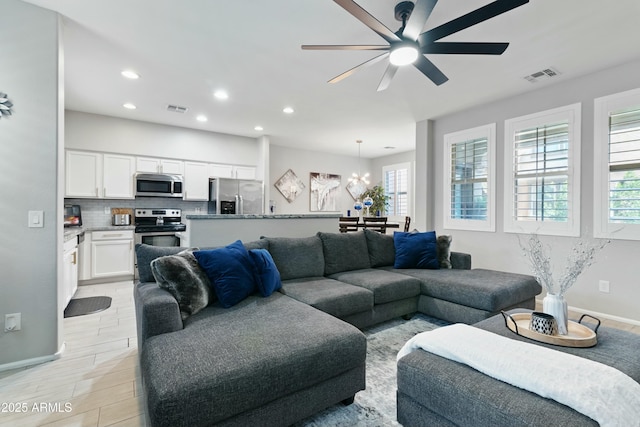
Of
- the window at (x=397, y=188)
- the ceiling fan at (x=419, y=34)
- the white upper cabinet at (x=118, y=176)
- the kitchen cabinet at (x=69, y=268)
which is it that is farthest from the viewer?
the window at (x=397, y=188)

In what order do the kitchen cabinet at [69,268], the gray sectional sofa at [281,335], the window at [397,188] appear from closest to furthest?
the gray sectional sofa at [281,335], the kitchen cabinet at [69,268], the window at [397,188]

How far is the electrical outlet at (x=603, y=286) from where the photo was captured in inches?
129

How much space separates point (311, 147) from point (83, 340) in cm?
573

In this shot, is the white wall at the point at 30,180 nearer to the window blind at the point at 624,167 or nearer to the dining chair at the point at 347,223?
the dining chair at the point at 347,223

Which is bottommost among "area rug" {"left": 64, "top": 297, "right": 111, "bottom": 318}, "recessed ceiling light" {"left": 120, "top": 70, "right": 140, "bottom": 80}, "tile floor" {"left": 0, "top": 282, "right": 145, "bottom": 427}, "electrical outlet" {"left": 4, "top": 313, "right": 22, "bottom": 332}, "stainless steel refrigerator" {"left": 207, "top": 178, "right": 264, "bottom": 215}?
"tile floor" {"left": 0, "top": 282, "right": 145, "bottom": 427}

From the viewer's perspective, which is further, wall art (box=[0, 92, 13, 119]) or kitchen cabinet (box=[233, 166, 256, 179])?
kitchen cabinet (box=[233, 166, 256, 179])

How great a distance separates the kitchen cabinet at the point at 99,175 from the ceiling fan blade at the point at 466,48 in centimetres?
498

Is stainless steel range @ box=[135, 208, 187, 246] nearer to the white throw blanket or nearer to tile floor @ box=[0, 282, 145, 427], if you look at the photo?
tile floor @ box=[0, 282, 145, 427]

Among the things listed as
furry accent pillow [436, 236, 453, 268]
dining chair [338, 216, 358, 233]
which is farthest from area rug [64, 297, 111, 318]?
furry accent pillow [436, 236, 453, 268]

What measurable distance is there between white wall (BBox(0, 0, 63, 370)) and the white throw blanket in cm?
273

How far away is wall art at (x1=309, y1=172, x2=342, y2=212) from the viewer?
24.8 ft

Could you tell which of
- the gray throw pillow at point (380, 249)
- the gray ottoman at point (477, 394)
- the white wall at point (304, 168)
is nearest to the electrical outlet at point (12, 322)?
the gray ottoman at point (477, 394)

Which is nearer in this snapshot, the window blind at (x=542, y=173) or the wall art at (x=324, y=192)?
the window blind at (x=542, y=173)

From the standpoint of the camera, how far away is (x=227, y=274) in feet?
6.93
